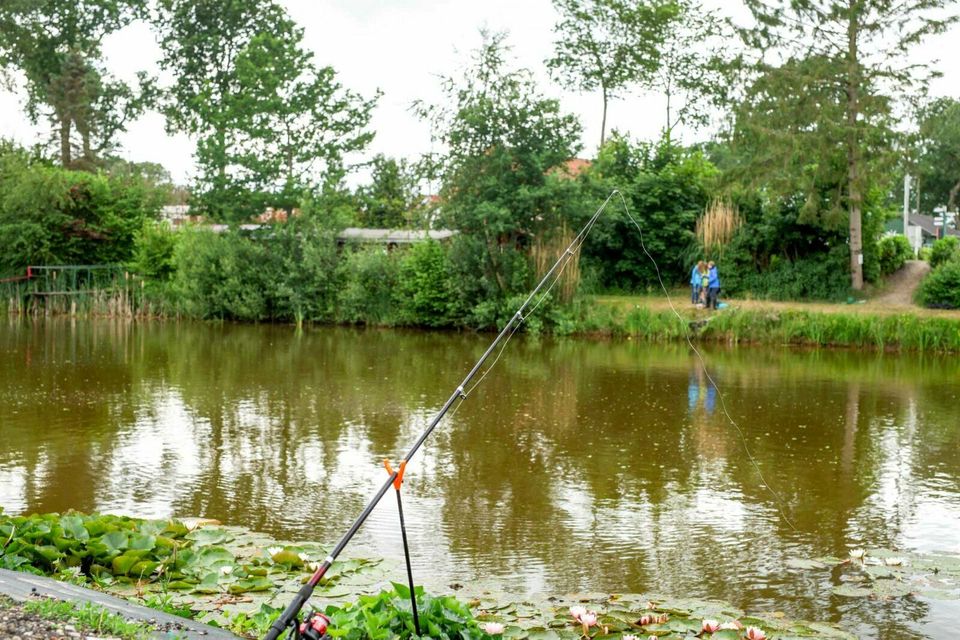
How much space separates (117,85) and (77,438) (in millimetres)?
43499

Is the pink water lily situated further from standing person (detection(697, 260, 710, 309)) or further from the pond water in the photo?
standing person (detection(697, 260, 710, 309))

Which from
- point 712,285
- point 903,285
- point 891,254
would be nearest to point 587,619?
point 712,285

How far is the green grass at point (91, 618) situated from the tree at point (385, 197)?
115 ft

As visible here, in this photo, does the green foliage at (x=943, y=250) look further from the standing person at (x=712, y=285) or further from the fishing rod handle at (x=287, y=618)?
the fishing rod handle at (x=287, y=618)

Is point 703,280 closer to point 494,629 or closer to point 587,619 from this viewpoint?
point 587,619

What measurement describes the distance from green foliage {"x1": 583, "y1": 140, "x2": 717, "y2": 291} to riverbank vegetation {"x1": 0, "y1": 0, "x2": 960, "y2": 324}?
73 millimetres

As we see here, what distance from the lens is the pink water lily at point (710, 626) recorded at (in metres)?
6.09

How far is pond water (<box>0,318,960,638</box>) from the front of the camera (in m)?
8.40

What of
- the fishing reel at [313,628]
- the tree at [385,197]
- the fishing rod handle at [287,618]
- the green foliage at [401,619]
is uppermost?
the tree at [385,197]

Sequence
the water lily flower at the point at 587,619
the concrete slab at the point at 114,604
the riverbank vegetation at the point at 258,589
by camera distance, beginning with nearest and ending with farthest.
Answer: the concrete slab at the point at 114,604 → the water lily flower at the point at 587,619 → the riverbank vegetation at the point at 258,589

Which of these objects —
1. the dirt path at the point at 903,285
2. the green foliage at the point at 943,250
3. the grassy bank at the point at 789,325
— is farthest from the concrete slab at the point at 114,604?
the green foliage at the point at 943,250

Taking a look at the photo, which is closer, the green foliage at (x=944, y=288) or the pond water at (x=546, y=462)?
the pond water at (x=546, y=462)

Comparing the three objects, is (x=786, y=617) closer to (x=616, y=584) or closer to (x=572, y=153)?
(x=616, y=584)

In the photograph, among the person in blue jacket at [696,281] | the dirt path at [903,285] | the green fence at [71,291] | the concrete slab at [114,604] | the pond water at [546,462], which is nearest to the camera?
the concrete slab at [114,604]
